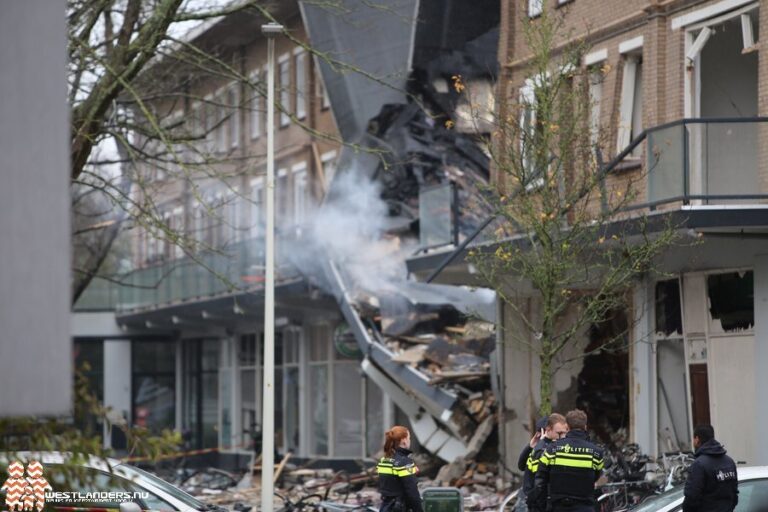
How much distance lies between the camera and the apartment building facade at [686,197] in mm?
17969

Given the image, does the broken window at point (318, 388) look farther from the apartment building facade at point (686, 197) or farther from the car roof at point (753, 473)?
the car roof at point (753, 473)

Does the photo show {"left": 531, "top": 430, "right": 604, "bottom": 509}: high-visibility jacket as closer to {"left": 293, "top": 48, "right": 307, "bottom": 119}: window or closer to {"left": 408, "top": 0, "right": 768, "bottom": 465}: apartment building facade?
{"left": 408, "top": 0, "right": 768, "bottom": 465}: apartment building facade

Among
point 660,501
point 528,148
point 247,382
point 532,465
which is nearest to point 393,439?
point 532,465

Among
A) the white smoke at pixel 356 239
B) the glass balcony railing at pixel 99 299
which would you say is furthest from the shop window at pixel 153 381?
the white smoke at pixel 356 239

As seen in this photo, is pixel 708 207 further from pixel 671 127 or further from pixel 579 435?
pixel 579 435

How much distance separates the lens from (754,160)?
17969mm

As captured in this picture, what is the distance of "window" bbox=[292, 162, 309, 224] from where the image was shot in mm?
39812

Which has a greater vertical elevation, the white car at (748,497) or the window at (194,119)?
the window at (194,119)

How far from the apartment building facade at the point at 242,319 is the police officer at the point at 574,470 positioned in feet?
63.5

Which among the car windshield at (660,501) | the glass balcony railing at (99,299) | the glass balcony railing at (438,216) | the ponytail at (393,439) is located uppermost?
the glass balcony railing at (438,216)

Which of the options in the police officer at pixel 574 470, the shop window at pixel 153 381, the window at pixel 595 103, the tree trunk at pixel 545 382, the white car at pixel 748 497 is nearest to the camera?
the white car at pixel 748 497

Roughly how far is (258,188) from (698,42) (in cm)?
2611

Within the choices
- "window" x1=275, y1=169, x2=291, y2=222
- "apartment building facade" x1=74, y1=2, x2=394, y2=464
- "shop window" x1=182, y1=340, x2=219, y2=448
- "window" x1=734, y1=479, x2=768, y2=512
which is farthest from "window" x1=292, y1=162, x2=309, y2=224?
"window" x1=734, y1=479, x2=768, y2=512

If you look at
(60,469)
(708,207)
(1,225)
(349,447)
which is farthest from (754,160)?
(349,447)
